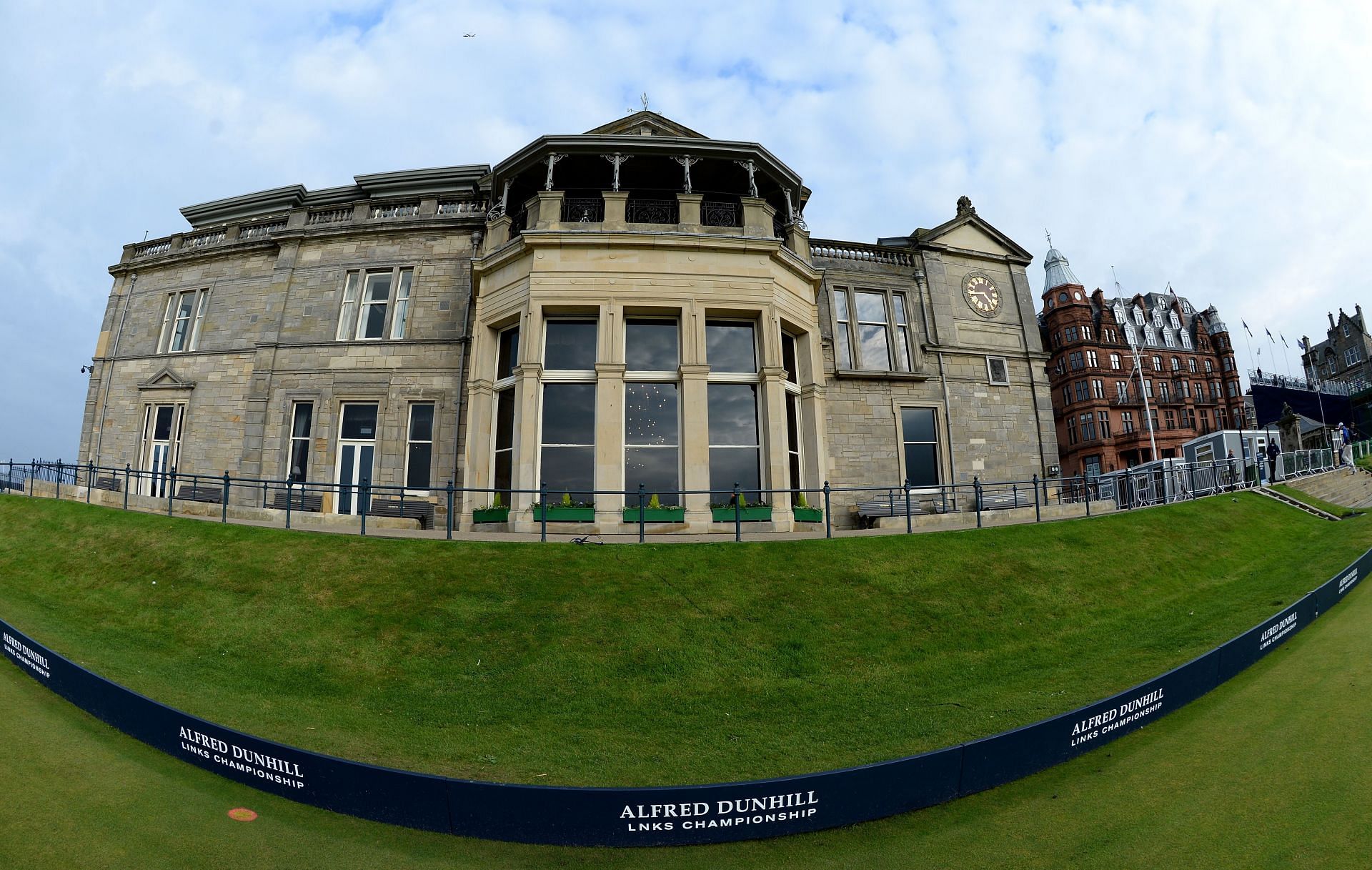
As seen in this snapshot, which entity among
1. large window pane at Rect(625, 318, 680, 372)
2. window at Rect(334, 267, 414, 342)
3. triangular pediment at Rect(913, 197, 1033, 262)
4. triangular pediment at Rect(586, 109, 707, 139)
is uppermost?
triangular pediment at Rect(586, 109, 707, 139)

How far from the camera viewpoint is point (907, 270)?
24.7 meters

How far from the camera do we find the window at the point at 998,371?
24156 mm

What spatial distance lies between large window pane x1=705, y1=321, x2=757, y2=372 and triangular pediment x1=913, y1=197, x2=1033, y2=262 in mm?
10329

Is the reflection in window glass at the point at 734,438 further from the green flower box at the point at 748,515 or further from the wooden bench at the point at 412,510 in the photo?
the wooden bench at the point at 412,510

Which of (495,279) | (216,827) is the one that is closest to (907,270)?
(495,279)

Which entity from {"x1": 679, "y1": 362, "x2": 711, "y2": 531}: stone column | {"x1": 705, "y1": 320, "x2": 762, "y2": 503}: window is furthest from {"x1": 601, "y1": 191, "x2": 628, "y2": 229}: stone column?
{"x1": 679, "y1": 362, "x2": 711, "y2": 531}: stone column

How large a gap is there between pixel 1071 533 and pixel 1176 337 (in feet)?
233

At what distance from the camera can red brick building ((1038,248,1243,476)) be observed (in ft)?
190

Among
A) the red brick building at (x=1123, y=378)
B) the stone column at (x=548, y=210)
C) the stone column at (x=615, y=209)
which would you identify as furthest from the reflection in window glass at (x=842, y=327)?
the red brick building at (x=1123, y=378)

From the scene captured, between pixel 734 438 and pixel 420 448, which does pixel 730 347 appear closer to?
pixel 734 438

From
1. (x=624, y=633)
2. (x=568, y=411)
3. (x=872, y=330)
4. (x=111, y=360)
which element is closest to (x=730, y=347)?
(x=568, y=411)

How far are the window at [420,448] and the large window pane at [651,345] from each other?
7764mm

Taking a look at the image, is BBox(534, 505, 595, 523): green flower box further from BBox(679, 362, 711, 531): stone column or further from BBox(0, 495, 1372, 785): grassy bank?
BBox(0, 495, 1372, 785): grassy bank

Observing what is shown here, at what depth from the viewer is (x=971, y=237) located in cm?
2552
